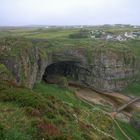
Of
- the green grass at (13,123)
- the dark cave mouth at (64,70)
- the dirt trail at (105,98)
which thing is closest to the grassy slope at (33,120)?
the green grass at (13,123)

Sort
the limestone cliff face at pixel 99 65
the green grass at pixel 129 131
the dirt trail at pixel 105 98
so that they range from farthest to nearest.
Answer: the limestone cliff face at pixel 99 65, the dirt trail at pixel 105 98, the green grass at pixel 129 131

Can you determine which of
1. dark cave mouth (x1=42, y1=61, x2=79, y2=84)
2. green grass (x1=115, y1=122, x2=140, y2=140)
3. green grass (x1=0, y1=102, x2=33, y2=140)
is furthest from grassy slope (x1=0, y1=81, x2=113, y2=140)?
dark cave mouth (x1=42, y1=61, x2=79, y2=84)

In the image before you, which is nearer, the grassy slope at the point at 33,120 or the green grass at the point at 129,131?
the grassy slope at the point at 33,120

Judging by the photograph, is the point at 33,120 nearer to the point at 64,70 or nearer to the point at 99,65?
the point at 99,65

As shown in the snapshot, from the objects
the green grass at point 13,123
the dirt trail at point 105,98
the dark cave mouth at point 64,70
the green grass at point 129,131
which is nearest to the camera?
the green grass at point 13,123

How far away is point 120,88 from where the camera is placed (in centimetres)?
7819

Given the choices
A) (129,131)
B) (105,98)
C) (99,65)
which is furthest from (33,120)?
(99,65)

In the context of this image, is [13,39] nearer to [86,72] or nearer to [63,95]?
[63,95]

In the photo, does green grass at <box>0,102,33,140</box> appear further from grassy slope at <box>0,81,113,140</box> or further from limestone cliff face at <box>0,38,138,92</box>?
limestone cliff face at <box>0,38,138,92</box>

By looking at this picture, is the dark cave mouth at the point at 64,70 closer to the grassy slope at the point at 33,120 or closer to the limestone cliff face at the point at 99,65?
the limestone cliff face at the point at 99,65

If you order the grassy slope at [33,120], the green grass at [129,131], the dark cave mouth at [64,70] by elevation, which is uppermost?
the grassy slope at [33,120]

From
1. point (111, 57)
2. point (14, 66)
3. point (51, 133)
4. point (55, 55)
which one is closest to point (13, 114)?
point (51, 133)

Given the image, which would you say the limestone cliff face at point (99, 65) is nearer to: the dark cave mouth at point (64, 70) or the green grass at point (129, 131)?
the dark cave mouth at point (64, 70)

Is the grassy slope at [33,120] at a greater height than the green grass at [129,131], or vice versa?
the grassy slope at [33,120]
